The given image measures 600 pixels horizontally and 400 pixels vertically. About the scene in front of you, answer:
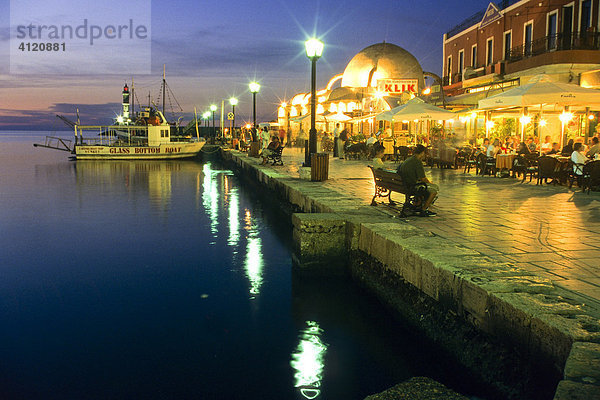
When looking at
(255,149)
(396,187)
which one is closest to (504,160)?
(396,187)

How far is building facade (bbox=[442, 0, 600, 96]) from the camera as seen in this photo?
19.5 meters

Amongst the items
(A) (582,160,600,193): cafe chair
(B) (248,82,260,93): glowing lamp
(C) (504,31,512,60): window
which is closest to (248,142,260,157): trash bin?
(B) (248,82,260,93): glowing lamp

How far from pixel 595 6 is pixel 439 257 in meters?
21.1

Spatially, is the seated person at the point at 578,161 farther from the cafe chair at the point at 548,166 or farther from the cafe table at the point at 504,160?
the cafe table at the point at 504,160

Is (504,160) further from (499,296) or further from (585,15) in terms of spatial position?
(585,15)

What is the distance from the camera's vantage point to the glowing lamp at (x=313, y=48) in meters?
13.3

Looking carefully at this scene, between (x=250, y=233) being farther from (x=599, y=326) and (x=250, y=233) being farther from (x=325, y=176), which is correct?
(x=599, y=326)

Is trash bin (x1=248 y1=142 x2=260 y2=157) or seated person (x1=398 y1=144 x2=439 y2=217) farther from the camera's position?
trash bin (x1=248 y1=142 x2=260 y2=157)

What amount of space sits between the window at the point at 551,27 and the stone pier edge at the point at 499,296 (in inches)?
842

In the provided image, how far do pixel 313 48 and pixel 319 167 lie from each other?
3096 mm

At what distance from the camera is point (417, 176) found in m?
8.12

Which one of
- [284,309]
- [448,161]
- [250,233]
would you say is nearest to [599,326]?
[284,309]

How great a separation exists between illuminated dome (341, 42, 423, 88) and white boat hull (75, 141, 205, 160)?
14.2 m

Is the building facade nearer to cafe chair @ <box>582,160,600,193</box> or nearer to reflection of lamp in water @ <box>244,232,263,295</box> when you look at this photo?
cafe chair @ <box>582,160,600,193</box>
